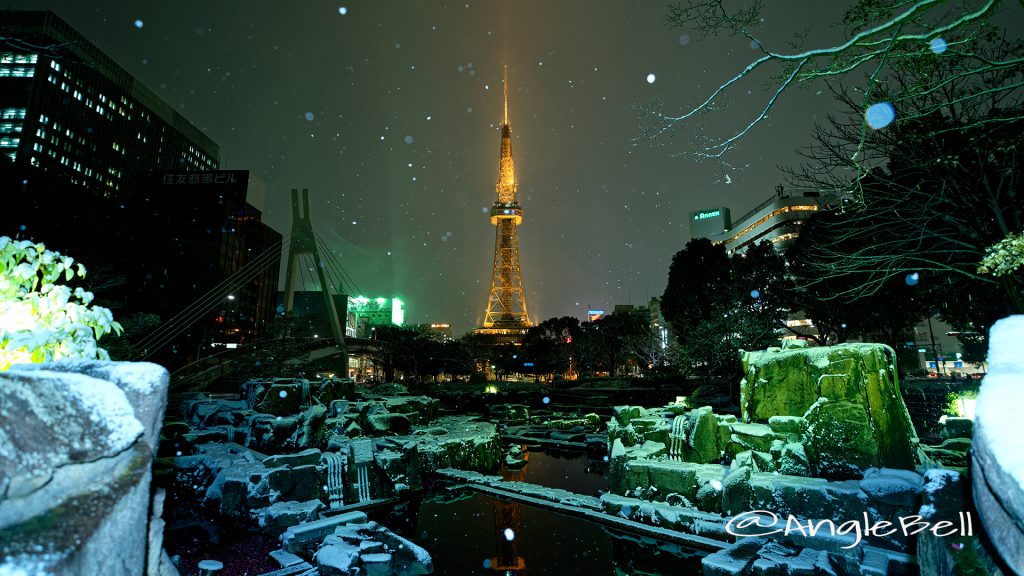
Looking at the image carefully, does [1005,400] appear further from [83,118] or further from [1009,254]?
[83,118]

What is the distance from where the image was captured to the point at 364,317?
384 feet

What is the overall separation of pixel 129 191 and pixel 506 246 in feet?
214

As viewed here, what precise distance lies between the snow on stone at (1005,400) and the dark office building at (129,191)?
3147 cm

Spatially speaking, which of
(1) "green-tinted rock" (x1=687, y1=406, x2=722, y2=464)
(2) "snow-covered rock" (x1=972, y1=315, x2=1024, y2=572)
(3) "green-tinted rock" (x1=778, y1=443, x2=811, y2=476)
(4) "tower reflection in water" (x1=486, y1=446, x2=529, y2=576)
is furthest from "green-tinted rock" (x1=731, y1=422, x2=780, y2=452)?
(2) "snow-covered rock" (x1=972, y1=315, x2=1024, y2=572)

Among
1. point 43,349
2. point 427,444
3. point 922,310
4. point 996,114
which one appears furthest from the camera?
point 922,310

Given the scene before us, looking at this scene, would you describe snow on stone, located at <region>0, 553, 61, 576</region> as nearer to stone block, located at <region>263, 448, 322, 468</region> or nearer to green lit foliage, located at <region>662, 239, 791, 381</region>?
stone block, located at <region>263, 448, 322, 468</region>

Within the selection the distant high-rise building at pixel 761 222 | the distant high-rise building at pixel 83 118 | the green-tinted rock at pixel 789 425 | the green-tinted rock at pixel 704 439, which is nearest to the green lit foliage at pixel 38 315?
the green-tinted rock at pixel 789 425

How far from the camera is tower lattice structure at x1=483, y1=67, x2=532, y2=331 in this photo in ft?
257

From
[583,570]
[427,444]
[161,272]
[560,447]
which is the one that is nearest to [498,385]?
[560,447]

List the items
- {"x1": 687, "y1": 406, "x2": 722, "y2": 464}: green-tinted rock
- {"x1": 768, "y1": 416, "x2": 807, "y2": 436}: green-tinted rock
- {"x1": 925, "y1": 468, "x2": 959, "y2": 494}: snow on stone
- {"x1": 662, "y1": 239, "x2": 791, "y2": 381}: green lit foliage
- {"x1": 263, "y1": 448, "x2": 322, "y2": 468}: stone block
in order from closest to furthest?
1. {"x1": 925, "y1": 468, "x2": 959, "y2": 494}: snow on stone
2. {"x1": 768, "y1": 416, "x2": 807, "y2": 436}: green-tinted rock
3. {"x1": 263, "y1": 448, "x2": 322, "y2": 468}: stone block
4. {"x1": 687, "y1": 406, "x2": 722, "y2": 464}: green-tinted rock
5. {"x1": 662, "y1": 239, "x2": 791, "y2": 381}: green lit foliage

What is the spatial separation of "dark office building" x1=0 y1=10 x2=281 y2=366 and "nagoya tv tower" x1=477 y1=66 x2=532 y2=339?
35735mm

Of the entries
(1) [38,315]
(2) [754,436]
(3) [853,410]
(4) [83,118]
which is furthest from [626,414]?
(4) [83,118]

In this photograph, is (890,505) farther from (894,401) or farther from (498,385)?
(498,385)

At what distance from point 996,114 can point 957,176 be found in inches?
104
